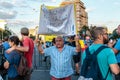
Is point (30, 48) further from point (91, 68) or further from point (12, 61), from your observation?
point (91, 68)

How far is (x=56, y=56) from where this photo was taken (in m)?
8.59

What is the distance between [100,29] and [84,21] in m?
179

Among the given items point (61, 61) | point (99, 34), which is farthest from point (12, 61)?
point (99, 34)

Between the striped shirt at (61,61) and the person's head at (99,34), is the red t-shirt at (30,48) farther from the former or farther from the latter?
the person's head at (99,34)

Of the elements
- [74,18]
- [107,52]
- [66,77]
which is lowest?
[66,77]

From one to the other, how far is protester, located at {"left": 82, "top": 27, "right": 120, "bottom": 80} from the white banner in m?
2.42

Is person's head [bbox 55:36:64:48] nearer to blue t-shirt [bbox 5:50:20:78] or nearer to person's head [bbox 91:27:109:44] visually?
blue t-shirt [bbox 5:50:20:78]

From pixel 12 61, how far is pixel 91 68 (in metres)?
2.54

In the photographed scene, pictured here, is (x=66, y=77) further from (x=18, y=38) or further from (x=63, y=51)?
(x=18, y=38)

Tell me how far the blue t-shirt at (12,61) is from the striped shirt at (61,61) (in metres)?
0.70

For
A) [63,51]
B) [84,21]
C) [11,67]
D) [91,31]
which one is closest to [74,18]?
[63,51]

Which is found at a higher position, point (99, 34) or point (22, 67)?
point (99, 34)

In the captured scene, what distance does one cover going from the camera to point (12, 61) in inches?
332

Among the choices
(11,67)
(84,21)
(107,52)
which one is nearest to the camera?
(107,52)
